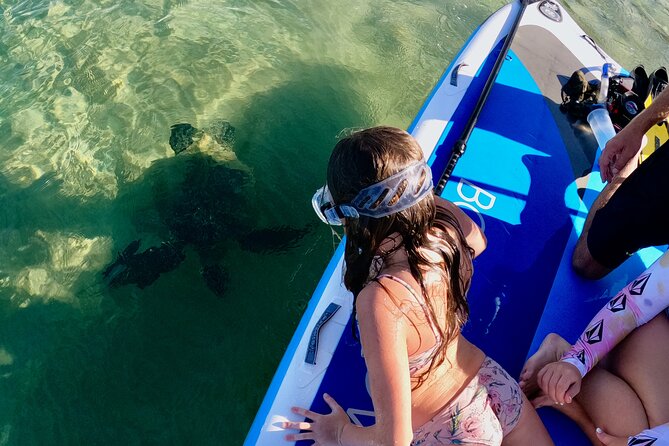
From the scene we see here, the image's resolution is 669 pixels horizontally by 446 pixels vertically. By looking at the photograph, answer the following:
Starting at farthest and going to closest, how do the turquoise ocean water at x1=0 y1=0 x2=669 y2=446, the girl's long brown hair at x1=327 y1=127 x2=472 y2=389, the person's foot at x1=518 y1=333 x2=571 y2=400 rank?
1. the turquoise ocean water at x1=0 y1=0 x2=669 y2=446
2. the person's foot at x1=518 y1=333 x2=571 y2=400
3. the girl's long brown hair at x1=327 y1=127 x2=472 y2=389

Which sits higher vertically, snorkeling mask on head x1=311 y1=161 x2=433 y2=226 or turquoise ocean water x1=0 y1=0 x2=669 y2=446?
snorkeling mask on head x1=311 y1=161 x2=433 y2=226

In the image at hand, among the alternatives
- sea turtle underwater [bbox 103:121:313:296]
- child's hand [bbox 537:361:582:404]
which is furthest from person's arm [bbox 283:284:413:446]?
sea turtle underwater [bbox 103:121:313:296]

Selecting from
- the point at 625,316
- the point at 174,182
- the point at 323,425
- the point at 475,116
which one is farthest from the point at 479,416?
the point at 174,182

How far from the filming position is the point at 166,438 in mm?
2854

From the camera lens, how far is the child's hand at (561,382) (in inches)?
77.4

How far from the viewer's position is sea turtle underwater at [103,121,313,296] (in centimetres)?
346

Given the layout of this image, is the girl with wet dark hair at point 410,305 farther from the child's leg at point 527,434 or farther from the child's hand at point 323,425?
the child's hand at point 323,425

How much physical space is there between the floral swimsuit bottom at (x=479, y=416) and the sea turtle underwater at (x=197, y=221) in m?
1.97

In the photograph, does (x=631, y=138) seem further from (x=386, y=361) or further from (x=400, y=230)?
(x=386, y=361)

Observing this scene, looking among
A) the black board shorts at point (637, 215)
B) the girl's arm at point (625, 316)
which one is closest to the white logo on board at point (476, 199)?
the black board shorts at point (637, 215)

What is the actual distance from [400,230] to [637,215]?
140 cm

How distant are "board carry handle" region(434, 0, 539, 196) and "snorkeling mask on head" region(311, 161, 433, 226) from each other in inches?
55.8

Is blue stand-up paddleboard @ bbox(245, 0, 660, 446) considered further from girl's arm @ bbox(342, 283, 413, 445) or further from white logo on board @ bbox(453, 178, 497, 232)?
girl's arm @ bbox(342, 283, 413, 445)

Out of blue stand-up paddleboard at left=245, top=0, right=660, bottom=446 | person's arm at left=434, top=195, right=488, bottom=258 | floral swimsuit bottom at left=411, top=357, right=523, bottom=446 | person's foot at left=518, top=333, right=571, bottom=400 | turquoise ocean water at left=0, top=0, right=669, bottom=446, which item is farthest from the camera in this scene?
turquoise ocean water at left=0, top=0, right=669, bottom=446
